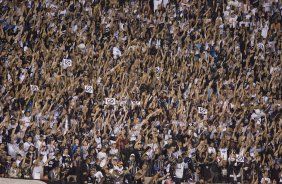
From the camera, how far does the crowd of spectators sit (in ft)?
56.4

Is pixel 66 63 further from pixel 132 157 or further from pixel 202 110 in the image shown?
pixel 202 110

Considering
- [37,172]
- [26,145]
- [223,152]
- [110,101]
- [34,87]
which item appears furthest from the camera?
[110,101]

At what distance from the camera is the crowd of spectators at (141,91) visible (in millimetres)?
17203

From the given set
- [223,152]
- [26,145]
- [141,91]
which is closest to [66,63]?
[141,91]

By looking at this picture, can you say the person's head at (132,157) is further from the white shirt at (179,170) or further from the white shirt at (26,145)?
the white shirt at (26,145)

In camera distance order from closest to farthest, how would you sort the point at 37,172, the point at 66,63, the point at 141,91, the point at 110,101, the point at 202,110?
the point at 37,172 < the point at 110,101 < the point at 202,110 < the point at 141,91 < the point at 66,63

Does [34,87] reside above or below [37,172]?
above

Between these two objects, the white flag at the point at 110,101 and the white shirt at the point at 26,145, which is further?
the white flag at the point at 110,101

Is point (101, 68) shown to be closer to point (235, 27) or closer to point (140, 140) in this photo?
point (140, 140)

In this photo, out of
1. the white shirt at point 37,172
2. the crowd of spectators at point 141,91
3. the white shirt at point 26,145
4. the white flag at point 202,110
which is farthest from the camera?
the white flag at point 202,110

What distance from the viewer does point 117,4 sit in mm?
22688

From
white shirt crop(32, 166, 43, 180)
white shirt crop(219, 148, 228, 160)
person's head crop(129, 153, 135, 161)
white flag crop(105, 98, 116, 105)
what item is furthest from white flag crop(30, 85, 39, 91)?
white shirt crop(219, 148, 228, 160)

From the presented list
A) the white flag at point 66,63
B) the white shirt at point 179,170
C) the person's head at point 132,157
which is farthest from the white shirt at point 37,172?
the white flag at point 66,63

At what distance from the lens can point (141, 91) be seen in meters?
20.0
